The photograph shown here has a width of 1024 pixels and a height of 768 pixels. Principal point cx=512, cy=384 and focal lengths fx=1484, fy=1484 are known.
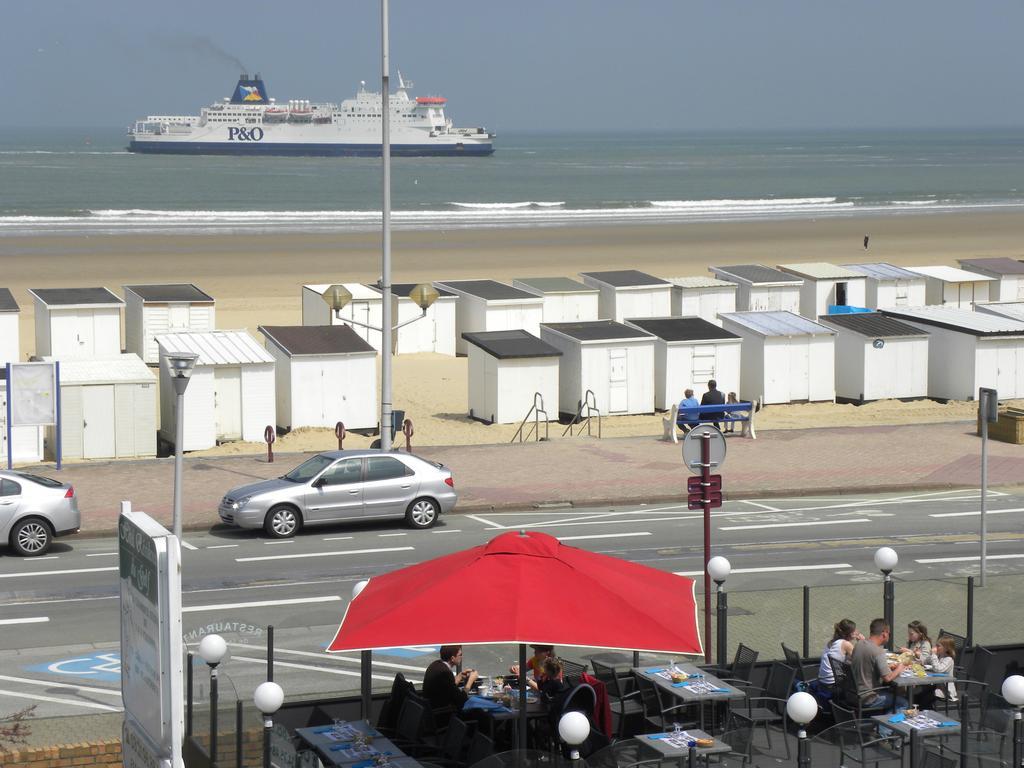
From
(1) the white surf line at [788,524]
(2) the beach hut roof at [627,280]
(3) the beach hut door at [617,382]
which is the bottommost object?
(1) the white surf line at [788,524]

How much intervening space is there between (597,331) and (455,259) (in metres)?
35.4

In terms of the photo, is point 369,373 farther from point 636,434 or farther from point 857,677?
point 857,677

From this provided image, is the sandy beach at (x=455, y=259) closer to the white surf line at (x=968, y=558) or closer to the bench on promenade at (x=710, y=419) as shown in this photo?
the bench on promenade at (x=710, y=419)

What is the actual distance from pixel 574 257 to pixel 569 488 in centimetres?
4506

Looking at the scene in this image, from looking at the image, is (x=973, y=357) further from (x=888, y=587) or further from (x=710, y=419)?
(x=888, y=587)

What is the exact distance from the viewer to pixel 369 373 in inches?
1187

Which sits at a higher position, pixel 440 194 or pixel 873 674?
pixel 440 194

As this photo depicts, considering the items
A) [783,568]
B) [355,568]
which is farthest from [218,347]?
[783,568]

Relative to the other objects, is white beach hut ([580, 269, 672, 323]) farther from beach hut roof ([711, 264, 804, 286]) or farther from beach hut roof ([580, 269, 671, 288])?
beach hut roof ([711, 264, 804, 286])

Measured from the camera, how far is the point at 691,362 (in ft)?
106

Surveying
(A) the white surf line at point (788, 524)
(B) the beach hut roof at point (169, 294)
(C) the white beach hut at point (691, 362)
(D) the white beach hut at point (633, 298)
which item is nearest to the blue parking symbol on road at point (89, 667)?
(A) the white surf line at point (788, 524)

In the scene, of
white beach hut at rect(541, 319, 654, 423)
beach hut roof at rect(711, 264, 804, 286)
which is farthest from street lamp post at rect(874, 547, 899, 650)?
beach hut roof at rect(711, 264, 804, 286)

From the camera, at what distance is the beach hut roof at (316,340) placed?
98.4 ft

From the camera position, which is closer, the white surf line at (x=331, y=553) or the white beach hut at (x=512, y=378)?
the white surf line at (x=331, y=553)
